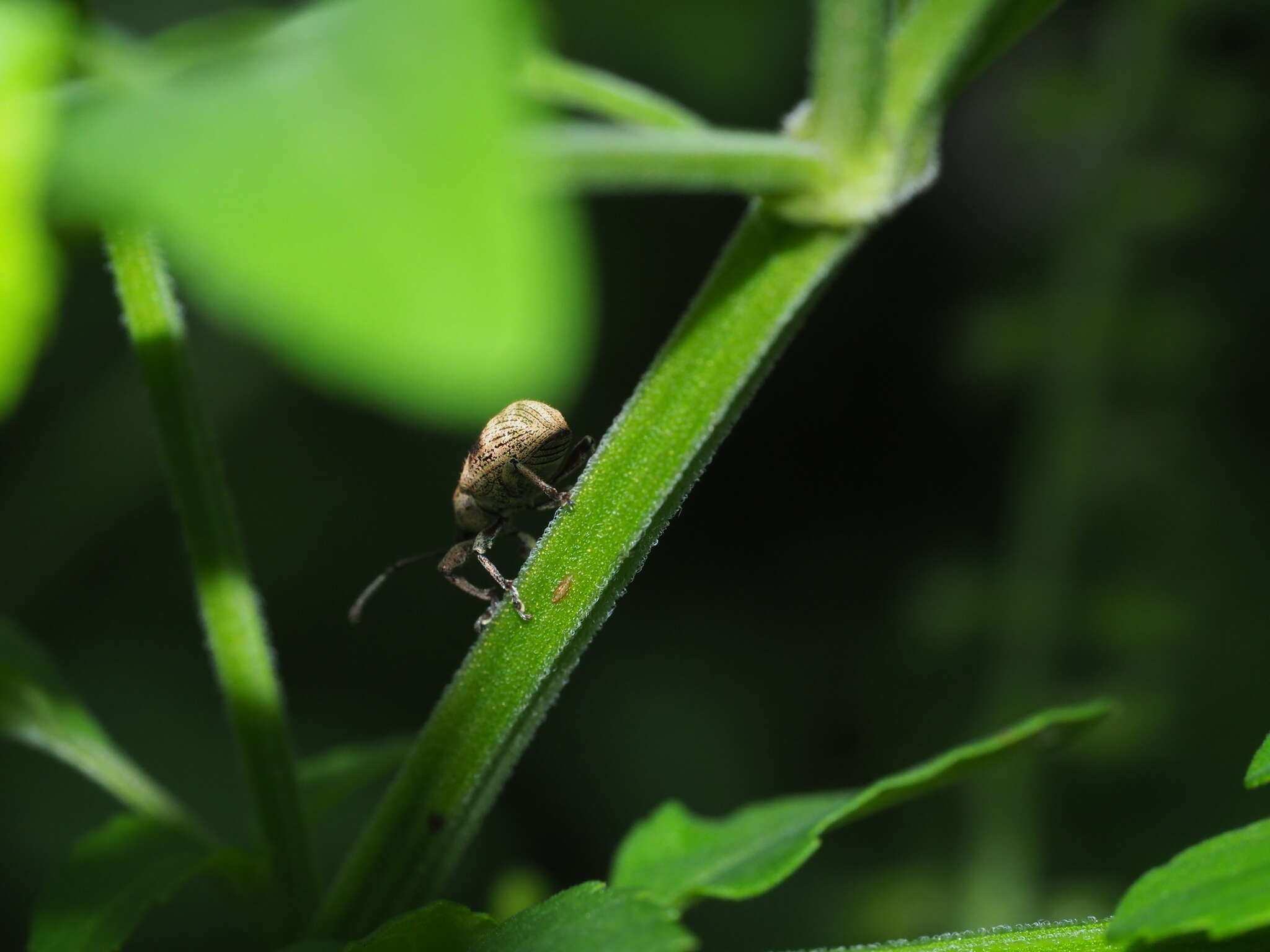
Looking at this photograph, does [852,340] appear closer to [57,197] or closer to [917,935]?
[917,935]

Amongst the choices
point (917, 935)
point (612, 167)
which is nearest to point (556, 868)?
point (917, 935)

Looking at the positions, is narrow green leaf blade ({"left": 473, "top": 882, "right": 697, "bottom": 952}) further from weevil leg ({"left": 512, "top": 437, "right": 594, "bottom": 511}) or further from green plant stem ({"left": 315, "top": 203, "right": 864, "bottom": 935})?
weevil leg ({"left": 512, "top": 437, "right": 594, "bottom": 511})

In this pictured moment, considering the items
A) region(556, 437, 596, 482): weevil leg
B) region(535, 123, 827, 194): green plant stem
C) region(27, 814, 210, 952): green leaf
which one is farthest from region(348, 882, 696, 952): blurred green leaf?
region(556, 437, 596, 482): weevil leg

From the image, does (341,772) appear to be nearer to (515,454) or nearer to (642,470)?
(515,454)

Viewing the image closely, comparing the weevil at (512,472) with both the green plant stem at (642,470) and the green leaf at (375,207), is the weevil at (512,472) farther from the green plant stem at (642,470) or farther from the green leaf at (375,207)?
the green leaf at (375,207)

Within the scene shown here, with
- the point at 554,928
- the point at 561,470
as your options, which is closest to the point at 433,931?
the point at 554,928

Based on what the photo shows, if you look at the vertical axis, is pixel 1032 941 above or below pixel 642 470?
below
